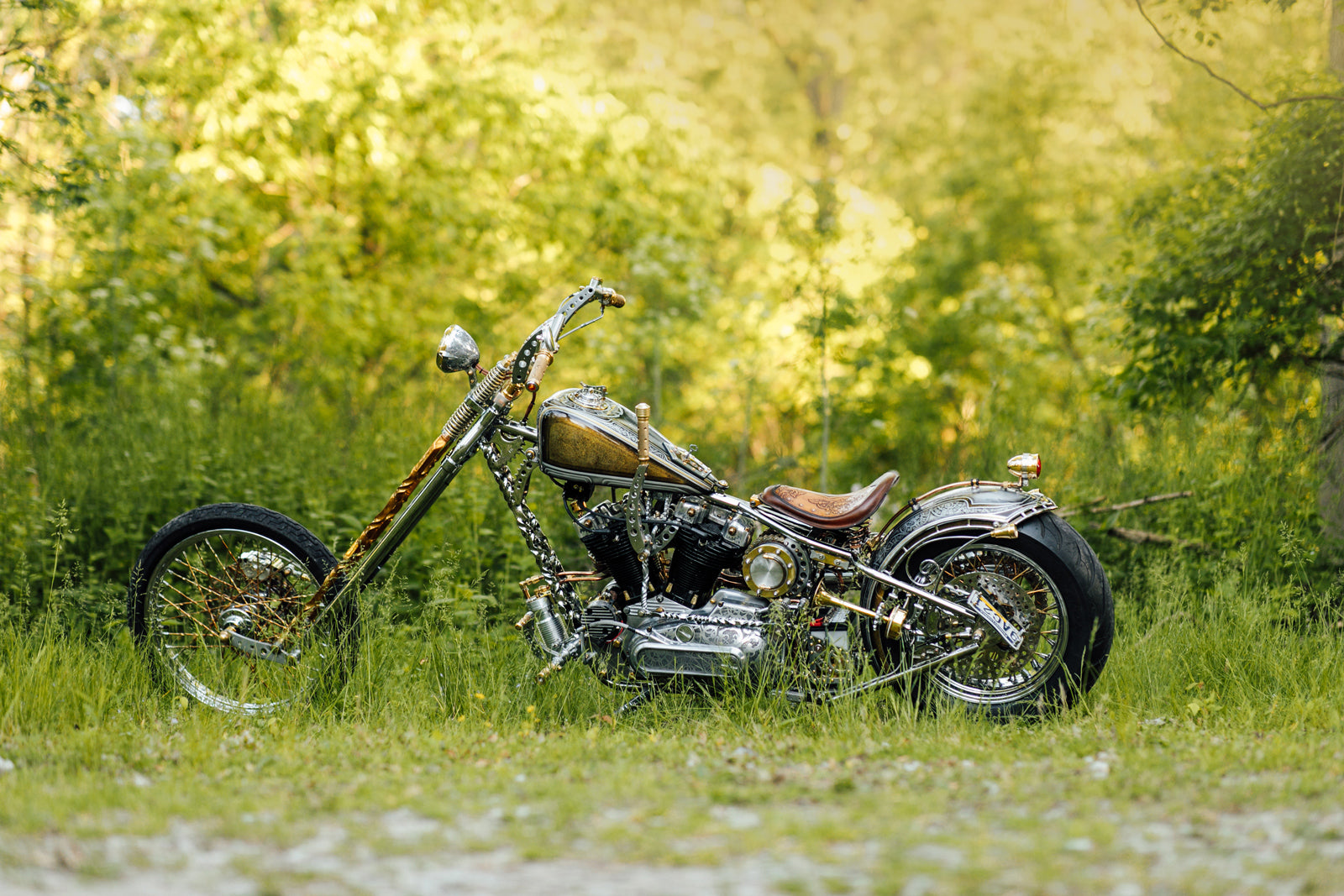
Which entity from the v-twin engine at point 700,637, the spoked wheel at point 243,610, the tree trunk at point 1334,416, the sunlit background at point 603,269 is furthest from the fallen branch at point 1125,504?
the spoked wheel at point 243,610

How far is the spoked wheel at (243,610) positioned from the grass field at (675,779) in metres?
0.14

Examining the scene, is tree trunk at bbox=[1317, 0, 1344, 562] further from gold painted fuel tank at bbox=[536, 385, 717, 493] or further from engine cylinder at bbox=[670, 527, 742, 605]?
gold painted fuel tank at bbox=[536, 385, 717, 493]

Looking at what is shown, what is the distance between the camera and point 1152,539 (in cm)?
550

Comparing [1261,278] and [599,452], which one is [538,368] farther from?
[1261,278]

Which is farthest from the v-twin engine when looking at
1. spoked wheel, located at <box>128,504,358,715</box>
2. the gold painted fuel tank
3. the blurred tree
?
the blurred tree

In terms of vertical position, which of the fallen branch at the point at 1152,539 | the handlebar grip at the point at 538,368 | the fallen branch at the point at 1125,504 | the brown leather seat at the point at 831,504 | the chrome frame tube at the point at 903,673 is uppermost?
the handlebar grip at the point at 538,368

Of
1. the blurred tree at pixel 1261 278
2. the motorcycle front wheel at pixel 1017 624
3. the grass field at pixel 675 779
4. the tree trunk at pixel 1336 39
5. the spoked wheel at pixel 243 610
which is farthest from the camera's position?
the tree trunk at pixel 1336 39

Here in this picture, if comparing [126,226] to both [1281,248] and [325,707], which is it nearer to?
[325,707]

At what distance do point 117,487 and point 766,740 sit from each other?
4.03 m

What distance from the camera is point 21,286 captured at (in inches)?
299

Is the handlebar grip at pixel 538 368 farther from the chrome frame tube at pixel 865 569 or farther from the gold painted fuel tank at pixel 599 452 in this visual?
the chrome frame tube at pixel 865 569

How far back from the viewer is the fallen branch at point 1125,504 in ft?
18.0

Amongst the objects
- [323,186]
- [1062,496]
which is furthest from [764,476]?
[323,186]

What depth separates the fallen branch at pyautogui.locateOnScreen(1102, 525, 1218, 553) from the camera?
5367 mm
